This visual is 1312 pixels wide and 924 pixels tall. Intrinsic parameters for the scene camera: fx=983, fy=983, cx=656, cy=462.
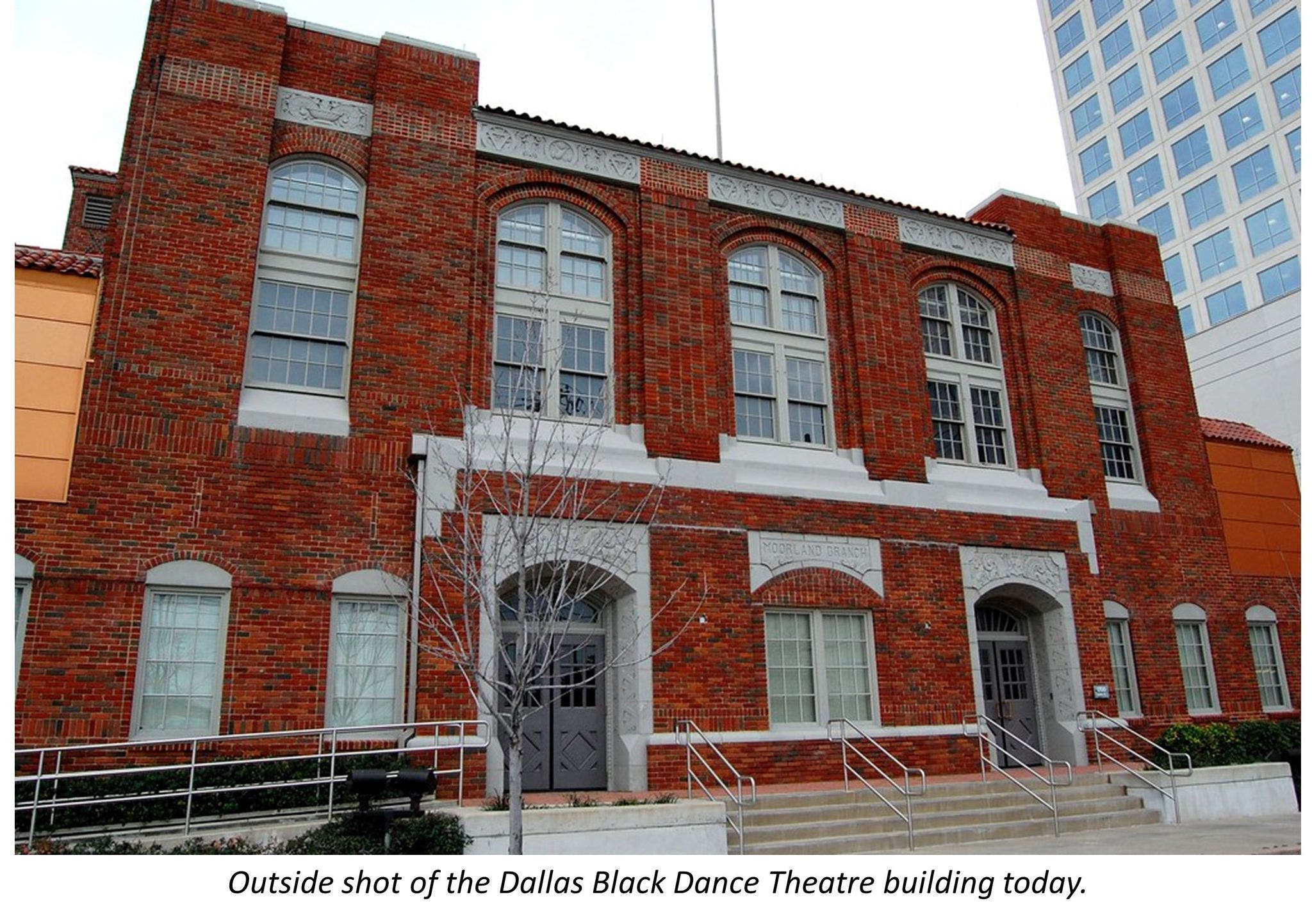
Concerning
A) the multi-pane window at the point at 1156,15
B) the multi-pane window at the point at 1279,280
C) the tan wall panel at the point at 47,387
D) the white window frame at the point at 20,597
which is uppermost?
the multi-pane window at the point at 1156,15

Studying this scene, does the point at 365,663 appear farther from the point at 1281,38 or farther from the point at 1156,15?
the point at 1156,15

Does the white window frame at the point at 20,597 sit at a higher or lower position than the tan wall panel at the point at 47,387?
lower

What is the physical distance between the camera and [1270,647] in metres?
19.9

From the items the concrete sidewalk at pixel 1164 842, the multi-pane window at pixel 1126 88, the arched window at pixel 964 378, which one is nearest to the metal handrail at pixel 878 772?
the concrete sidewalk at pixel 1164 842

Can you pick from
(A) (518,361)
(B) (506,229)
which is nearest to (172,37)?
(B) (506,229)

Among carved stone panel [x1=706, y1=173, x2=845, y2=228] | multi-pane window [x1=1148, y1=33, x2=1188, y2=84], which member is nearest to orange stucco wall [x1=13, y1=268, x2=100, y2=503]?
carved stone panel [x1=706, y1=173, x2=845, y2=228]

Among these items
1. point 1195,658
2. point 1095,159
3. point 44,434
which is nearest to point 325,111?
point 44,434

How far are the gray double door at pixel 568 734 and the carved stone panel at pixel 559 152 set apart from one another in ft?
24.9

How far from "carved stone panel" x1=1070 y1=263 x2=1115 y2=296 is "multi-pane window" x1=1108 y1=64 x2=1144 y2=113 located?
98.7ft

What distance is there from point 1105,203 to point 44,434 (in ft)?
155

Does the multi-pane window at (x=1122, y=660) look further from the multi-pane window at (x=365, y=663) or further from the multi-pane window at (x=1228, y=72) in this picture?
the multi-pane window at (x=1228, y=72)

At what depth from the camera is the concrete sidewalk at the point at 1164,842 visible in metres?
11.1
